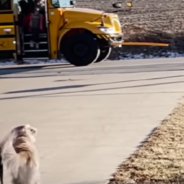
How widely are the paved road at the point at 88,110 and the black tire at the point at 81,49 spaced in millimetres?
303

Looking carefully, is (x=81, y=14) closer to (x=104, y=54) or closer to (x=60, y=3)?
(x=60, y=3)

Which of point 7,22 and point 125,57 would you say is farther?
point 125,57

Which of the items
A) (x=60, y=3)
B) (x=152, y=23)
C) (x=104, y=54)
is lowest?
(x=104, y=54)

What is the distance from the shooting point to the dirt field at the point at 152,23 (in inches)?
939

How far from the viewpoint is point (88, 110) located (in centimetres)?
1108

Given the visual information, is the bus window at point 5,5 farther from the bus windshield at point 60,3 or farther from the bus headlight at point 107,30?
the bus headlight at point 107,30

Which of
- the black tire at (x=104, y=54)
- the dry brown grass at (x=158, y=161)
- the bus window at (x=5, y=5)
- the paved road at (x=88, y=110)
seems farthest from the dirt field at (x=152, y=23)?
the dry brown grass at (x=158, y=161)

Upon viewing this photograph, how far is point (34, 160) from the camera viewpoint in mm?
5363

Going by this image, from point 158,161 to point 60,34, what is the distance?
1173cm

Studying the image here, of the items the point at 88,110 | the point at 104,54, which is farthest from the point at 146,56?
the point at 88,110

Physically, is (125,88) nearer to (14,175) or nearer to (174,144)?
(174,144)

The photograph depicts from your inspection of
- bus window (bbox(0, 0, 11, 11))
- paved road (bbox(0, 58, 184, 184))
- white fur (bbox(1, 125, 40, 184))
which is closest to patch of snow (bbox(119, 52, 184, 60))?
paved road (bbox(0, 58, 184, 184))

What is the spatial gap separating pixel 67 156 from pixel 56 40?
36.2 ft

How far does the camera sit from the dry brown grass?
6.58m
